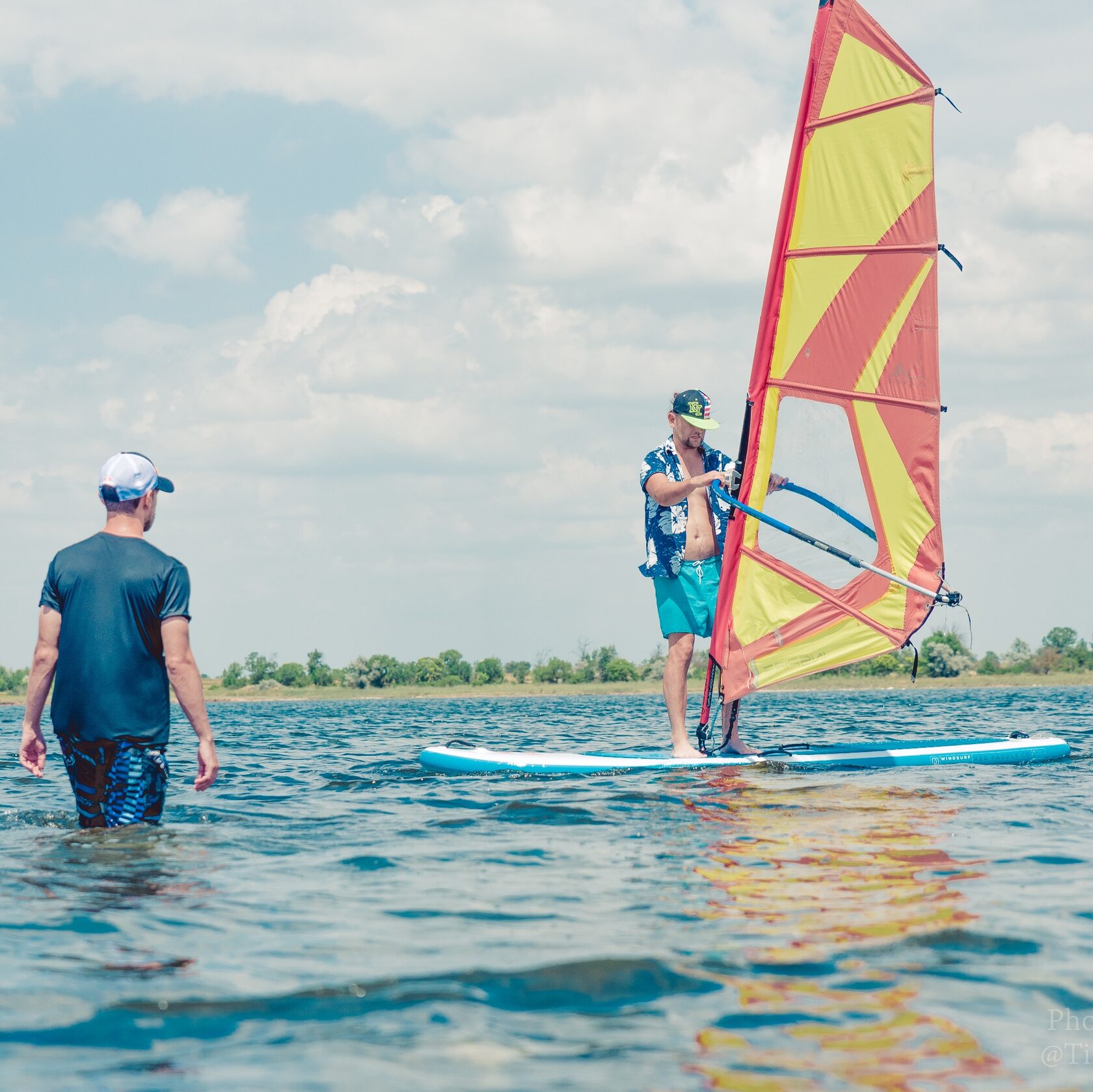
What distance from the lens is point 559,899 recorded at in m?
4.93

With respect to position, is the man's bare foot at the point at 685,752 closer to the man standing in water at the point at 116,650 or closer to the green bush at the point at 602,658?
the man standing in water at the point at 116,650

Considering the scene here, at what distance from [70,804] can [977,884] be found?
5902 millimetres

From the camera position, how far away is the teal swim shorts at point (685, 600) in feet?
32.7

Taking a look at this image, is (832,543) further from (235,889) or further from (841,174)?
(235,889)

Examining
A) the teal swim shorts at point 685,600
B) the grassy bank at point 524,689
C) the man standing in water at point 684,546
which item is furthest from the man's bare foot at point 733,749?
the grassy bank at point 524,689

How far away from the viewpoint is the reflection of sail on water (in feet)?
10.0

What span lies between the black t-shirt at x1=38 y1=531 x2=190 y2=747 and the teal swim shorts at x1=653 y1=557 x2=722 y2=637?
15.8 feet

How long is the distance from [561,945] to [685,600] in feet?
19.5

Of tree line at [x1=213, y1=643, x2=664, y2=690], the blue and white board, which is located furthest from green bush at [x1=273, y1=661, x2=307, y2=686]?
the blue and white board

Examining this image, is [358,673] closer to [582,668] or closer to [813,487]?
[582,668]

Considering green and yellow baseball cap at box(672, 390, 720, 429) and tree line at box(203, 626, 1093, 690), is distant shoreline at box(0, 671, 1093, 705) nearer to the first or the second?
tree line at box(203, 626, 1093, 690)

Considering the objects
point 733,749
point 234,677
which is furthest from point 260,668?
point 733,749

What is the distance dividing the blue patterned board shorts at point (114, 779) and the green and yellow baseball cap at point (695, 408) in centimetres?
500

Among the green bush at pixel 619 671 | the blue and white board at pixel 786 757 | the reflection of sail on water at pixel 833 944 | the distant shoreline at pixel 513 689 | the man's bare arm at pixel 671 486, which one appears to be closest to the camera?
the reflection of sail on water at pixel 833 944
